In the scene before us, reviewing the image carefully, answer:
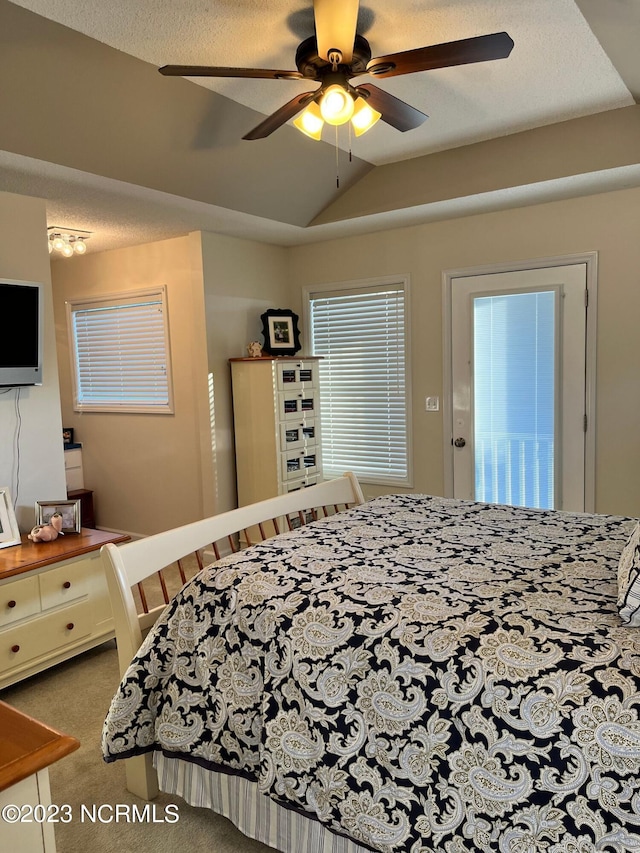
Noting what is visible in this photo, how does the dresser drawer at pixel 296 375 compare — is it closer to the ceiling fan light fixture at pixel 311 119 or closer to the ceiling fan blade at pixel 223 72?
the ceiling fan light fixture at pixel 311 119

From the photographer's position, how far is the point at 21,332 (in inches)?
125

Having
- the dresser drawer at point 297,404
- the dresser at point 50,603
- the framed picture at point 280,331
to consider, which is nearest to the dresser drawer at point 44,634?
the dresser at point 50,603

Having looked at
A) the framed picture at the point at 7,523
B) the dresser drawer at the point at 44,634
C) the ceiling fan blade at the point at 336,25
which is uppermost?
the ceiling fan blade at the point at 336,25

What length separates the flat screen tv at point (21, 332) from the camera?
310 cm

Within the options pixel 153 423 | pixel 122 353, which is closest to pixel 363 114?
pixel 153 423

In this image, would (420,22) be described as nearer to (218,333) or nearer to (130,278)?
(218,333)

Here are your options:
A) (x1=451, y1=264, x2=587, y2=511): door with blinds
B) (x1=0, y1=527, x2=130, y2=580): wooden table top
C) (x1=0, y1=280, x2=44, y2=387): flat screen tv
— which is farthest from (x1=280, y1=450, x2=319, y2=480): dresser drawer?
(x1=0, y1=280, x2=44, y2=387): flat screen tv

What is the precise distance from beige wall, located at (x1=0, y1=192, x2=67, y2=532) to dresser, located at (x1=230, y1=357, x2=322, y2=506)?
1412 mm

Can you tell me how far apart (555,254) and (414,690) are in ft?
10.7

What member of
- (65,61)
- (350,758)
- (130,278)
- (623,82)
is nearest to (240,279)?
(130,278)

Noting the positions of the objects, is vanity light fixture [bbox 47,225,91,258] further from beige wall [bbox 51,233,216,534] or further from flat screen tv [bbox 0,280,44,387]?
flat screen tv [bbox 0,280,44,387]

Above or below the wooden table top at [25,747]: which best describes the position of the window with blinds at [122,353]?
above

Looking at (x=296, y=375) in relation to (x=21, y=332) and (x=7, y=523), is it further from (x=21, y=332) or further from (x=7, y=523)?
(x=7, y=523)

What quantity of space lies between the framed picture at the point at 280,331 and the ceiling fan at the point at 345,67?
2.35 meters
